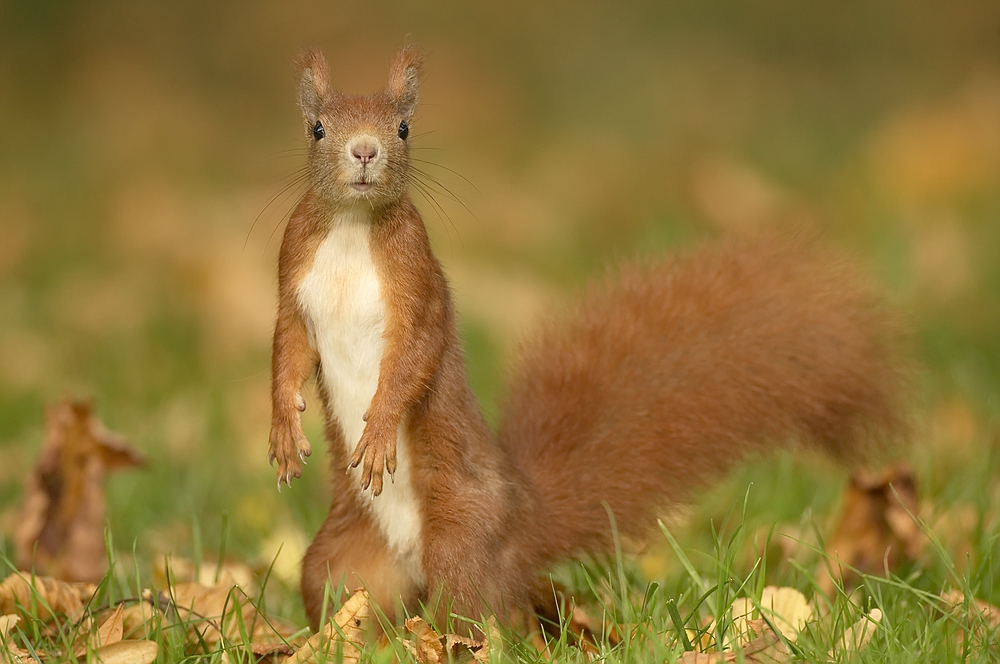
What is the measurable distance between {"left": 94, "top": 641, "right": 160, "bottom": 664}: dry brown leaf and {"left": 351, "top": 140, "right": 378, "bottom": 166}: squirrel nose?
75cm

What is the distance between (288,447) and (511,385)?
59 cm

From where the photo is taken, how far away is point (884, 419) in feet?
7.80

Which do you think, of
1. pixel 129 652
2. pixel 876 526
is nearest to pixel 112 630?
pixel 129 652

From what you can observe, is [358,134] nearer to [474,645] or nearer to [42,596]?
[474,645]

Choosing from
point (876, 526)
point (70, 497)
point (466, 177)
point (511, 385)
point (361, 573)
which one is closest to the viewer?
point (361, 573)

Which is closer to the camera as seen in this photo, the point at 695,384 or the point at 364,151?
the point at 364,151

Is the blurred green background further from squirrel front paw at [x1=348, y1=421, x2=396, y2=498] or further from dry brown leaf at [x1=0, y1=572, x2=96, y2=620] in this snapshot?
squirrel front paw at [x1=348, y1=421, x2=396, y2=498]

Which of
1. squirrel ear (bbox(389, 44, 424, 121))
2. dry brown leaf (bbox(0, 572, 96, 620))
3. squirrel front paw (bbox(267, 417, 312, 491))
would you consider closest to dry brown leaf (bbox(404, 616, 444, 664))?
squirrel front paw (bbox(267, 417, 312, 491))

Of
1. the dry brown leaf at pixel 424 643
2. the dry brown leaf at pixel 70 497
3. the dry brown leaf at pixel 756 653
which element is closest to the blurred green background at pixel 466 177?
the dry brown leaf at pixel 70 497

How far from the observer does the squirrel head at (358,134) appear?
1.86 metres

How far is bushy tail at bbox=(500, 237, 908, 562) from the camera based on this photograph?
88.7 inches

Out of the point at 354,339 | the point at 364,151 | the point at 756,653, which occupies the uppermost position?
the point at 364,151

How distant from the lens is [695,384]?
2303 mm

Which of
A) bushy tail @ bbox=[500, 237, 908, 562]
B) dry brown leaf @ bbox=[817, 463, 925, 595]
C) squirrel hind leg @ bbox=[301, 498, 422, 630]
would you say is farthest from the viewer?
dry brown leaf @ bbox=[817, 463, 925, 595]
